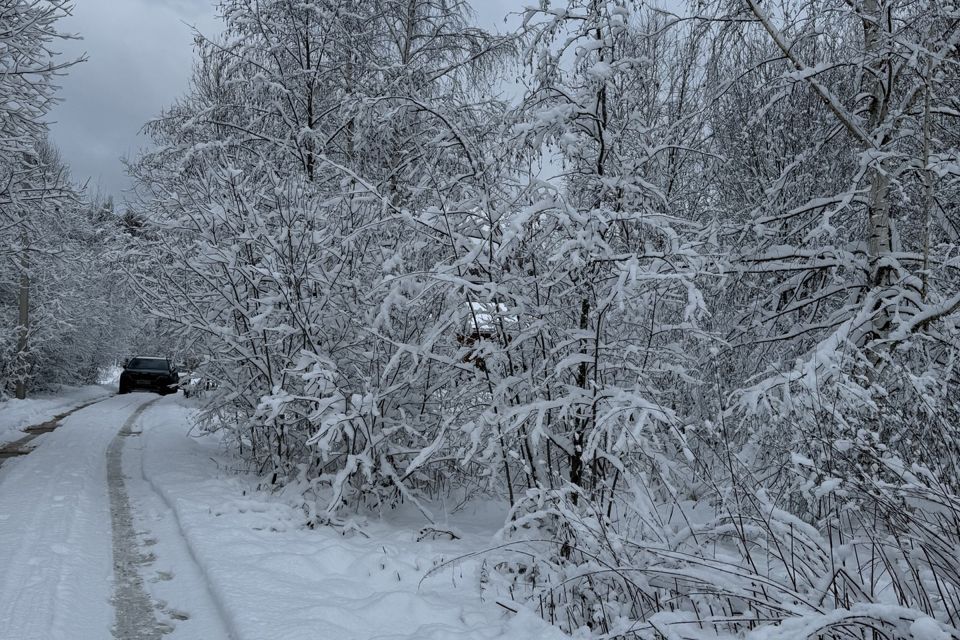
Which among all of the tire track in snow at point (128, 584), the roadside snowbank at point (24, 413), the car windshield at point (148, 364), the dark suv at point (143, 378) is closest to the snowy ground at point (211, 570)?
the tire track in snow at point (128, 584)

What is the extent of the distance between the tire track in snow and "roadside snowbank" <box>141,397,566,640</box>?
337 mm

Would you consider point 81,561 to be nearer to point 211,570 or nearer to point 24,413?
point 211,570

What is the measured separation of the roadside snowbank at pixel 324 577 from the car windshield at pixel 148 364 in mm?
18162

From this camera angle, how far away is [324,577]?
430 centimetres

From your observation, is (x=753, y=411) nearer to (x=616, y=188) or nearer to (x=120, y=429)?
(x=616, y=188)

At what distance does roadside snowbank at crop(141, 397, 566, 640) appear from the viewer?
337 centimetres

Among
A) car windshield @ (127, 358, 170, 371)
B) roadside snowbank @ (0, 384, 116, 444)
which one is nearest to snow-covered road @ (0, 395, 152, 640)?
roadside snowbank @ (0, 384, 116, 444)

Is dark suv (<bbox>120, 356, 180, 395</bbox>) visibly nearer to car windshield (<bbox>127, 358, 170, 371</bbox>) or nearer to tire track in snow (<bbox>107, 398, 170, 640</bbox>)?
car windshield (<bbox>127, 358, 170, 371</bbox>)

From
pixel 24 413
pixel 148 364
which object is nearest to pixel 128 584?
pixel 24 413

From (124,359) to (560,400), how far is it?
115 ft

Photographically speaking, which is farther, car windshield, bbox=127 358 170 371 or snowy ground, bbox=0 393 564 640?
car windshield, bbox=127 358 170 371

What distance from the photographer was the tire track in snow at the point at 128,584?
3.37 metres

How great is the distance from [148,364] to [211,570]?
2169 cm

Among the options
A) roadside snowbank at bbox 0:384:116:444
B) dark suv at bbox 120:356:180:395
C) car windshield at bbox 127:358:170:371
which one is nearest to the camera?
roadside snowbank at bbox 0:384:116:444
